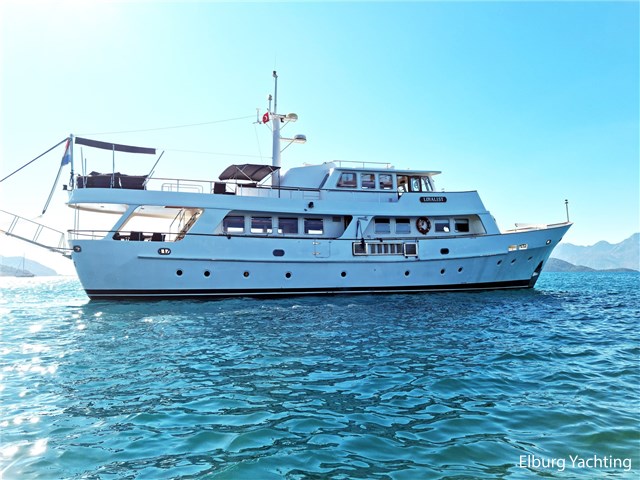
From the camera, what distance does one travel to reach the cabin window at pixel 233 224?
57.0 feet

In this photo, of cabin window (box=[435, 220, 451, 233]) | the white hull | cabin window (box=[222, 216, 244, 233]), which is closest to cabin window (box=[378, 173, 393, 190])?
cabin window (box=[435, 220, 451, 233])

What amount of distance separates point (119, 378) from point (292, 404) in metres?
3.02

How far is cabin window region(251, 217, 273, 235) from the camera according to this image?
58.2ft

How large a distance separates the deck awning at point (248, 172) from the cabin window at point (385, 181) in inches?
200

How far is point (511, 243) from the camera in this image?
19297 mm

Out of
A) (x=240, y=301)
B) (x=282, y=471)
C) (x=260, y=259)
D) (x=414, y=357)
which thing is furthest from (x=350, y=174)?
(x=282, y=471)

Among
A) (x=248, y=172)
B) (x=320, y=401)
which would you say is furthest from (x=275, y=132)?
(x=320, y=401)

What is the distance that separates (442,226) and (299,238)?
7.27 meters

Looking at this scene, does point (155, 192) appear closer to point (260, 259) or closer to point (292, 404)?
point (260, 259)

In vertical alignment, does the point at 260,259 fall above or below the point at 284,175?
below

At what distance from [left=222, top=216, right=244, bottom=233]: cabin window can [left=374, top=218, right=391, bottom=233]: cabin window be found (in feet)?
20.7

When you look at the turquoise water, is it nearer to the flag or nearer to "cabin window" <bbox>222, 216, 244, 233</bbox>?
"cabin window" <bbox>222, 216, 244, 233</bbox>

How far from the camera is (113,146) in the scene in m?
16.8

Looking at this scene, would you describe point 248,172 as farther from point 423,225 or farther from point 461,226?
point 461,226
